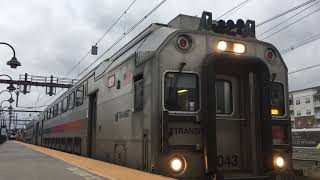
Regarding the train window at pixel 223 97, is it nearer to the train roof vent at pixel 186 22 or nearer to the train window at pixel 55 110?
the train roof vent at pixel 186 22

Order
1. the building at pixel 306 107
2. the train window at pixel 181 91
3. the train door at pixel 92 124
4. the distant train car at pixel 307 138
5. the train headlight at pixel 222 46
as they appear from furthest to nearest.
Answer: the building at pixel 306 107
the distant train car at pixel 307 138
the train door at pixel 92 124
the train headlight at pixel 222 46
the train window at pixel 181 91

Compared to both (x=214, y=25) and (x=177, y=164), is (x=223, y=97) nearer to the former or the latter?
(x=214, y=25)

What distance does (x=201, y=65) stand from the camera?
7.06 metres

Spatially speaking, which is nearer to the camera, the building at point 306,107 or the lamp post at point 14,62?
the lamp post at point 14,62

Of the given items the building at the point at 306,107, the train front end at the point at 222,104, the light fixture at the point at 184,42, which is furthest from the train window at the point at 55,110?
the building at the point at 306,107

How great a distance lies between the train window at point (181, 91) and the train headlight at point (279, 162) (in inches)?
67.5

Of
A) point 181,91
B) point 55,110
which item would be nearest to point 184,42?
point 181,91

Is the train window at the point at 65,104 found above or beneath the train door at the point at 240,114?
above

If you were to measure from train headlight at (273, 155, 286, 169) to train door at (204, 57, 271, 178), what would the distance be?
0.36 meters

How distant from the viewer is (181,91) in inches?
271

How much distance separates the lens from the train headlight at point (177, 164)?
6.55 m

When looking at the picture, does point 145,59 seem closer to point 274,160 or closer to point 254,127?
point 254,127

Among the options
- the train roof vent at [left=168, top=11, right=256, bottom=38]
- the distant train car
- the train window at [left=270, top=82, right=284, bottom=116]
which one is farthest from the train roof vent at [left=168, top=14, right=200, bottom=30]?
the distant train car

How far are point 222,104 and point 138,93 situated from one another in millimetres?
1543
